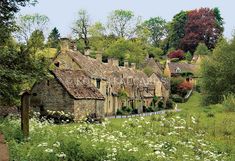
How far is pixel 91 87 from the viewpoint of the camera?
1923 inches

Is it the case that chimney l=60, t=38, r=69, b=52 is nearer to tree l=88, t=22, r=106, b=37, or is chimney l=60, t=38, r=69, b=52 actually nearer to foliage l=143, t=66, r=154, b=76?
foliage l=143, t=66, r=154, b=76

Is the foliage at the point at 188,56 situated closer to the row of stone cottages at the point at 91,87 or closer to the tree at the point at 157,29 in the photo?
the row of stone cottages at the point at 91,87

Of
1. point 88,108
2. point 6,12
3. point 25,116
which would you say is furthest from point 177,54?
point 25,116

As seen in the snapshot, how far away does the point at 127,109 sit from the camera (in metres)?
77.6

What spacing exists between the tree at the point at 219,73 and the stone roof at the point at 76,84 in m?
18.0

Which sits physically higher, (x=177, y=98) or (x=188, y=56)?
(x=188, y=56)

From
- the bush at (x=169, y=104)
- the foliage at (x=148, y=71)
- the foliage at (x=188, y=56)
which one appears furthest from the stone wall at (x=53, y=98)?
the foliage at (x=188, y=56)

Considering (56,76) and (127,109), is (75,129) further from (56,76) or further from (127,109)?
(127,109)

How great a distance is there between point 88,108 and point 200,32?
103264 millimetres

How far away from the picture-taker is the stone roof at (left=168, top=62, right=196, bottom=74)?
381 ft

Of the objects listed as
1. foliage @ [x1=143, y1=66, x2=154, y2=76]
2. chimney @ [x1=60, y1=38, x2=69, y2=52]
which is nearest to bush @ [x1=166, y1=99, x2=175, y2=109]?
foliage @ [x1=143, y1=66, x2=154, y2=76]

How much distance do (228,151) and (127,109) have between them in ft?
200

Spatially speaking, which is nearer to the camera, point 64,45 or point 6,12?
point 6,12

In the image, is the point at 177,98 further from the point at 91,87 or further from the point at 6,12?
the point at 6,12
